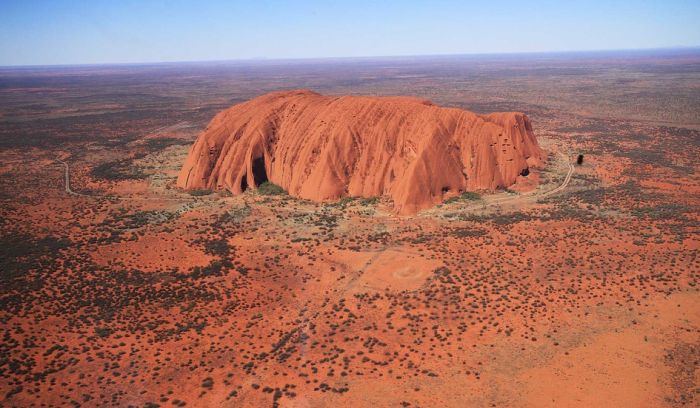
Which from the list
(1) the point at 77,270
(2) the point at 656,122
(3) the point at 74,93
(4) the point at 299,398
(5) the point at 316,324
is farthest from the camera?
(3) the point at 74,93

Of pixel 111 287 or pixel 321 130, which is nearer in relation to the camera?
pixel 111 287

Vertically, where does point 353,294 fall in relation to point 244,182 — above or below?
below

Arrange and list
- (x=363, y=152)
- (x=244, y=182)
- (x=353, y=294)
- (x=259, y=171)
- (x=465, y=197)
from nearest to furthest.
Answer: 1. (x=353, y=294)
2. (x=465, y=197)
3. (x=363, y=152)
4. (x=244, y=182)
5. (x=259, y=171)

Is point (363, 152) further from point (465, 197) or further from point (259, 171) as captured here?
point (259, 171)

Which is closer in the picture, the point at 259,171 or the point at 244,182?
the point at 244,182

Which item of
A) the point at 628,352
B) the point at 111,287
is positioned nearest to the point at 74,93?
the point at 111,287

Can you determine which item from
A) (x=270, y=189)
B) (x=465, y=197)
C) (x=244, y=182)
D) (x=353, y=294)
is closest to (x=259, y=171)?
(x=244, y=182)

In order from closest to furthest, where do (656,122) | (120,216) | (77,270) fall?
(77,270), (120,216), (656,122)

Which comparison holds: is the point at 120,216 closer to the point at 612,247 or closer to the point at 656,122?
the point at 612,247
